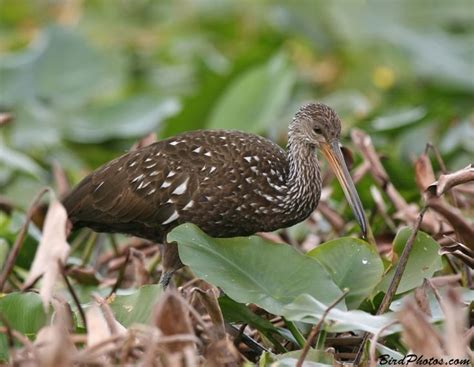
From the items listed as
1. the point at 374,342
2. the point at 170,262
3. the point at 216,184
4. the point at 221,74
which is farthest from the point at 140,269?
the point at 221,74

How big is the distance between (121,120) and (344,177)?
313cm

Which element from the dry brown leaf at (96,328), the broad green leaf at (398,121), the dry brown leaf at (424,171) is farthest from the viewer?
the broad green leaf at (398,121)

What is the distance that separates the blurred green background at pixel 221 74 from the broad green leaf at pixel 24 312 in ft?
7.01

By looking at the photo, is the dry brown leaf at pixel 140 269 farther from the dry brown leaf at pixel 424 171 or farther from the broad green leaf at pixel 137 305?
the dry brown leaf at pixel 424 171

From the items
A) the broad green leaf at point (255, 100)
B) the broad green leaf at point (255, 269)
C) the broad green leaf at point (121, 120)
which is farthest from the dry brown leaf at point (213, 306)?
the broad green leaf at point (121, 120)

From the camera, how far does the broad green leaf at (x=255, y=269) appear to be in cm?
405

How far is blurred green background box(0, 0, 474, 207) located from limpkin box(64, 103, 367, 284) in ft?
2.87

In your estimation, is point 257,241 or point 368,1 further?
point 368,1

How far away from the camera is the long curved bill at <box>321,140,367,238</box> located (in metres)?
4.57

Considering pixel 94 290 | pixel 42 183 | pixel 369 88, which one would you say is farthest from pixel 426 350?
pixel 369 88

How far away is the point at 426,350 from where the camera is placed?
10.7 feet

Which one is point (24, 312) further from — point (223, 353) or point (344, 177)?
point (344, 177)

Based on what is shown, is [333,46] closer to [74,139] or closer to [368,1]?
[368,1]

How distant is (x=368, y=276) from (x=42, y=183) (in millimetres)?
2725
